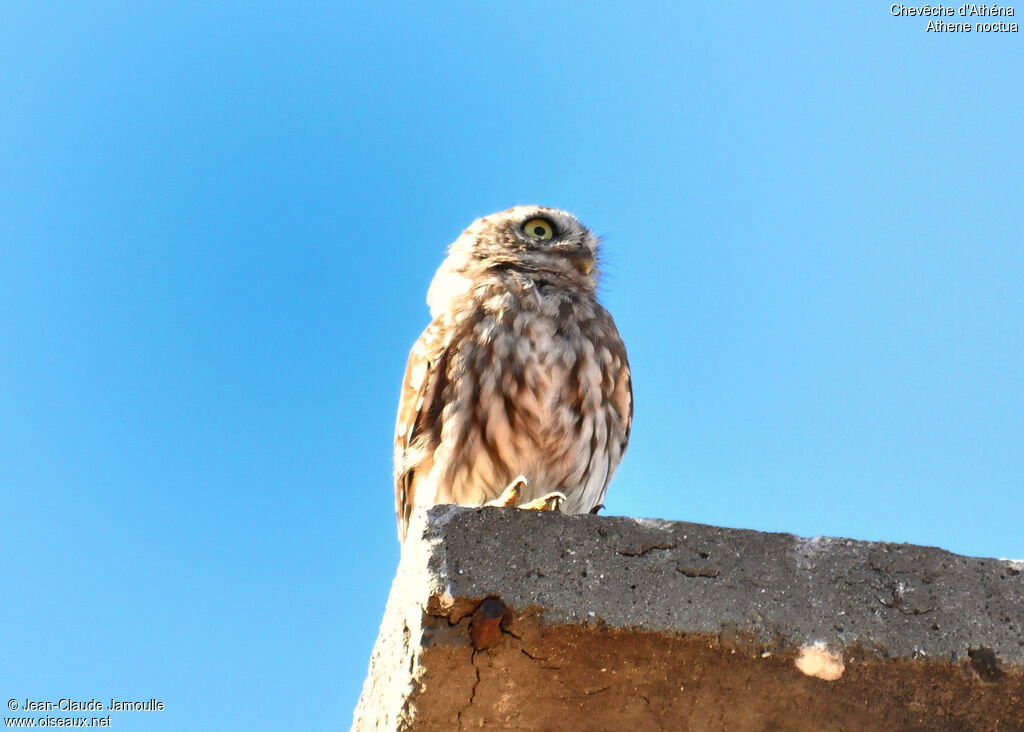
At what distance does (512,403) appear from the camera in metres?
4.51

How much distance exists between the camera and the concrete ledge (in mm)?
2520

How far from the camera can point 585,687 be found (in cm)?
260

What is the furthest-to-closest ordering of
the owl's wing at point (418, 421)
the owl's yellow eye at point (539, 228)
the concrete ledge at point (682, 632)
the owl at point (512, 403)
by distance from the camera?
the owl's yellow eye at point (539, 228)
the owl's wing at point (418, 421)
the owl at point (512, 403)
the concrete ledge at point (682, 632)

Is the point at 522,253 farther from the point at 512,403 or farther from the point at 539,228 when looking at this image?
the point at 512,403

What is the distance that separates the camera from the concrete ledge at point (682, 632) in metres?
2.52

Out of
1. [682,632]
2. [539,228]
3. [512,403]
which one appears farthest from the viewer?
[539,228]

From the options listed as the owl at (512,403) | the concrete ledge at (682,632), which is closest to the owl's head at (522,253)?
the owl at (512,403)

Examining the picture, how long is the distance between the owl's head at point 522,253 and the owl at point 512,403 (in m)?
0.23

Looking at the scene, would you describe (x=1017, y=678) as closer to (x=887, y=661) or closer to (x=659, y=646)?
(x=887, y=661)

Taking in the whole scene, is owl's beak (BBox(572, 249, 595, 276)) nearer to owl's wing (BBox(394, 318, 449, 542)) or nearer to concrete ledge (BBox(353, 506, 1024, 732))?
owl's wing (BBox(394, 318, 449, 542))

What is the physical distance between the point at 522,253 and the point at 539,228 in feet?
1.06

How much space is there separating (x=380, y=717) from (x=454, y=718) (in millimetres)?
240

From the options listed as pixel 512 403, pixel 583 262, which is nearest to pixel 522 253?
pixel 583 262

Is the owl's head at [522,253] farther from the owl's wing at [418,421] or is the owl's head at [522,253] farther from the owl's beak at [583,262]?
the owl's wing at [418,421]
